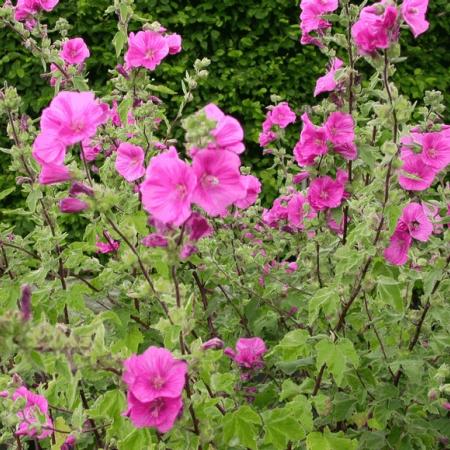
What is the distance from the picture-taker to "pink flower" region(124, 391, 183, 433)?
1628 mm

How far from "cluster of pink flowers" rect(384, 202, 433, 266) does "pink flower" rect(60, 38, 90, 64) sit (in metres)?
1.49

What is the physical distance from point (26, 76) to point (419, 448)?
4425 mm

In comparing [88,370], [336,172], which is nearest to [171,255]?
[88,370]

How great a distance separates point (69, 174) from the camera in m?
1.85

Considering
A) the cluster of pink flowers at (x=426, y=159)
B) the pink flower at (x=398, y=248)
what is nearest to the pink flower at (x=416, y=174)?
the cluster of pink flowers at (x=426, y=159)

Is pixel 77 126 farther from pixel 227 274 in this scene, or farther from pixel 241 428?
pixel 227 274

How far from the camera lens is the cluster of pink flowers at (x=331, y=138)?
92.4 inches

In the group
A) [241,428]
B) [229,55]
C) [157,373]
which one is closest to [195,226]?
[157,373]

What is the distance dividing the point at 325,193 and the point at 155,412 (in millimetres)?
1088

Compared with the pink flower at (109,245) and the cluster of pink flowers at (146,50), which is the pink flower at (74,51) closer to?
the cluster of pink flowers at (146,50)

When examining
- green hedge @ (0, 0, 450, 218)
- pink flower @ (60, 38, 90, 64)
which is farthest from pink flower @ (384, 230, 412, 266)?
green hedge @ (0, 0, 450, 218)

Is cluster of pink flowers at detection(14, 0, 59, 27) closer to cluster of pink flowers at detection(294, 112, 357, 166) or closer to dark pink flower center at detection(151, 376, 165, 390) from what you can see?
cluster of pink flowers at detection(294, 112, 357, 166)

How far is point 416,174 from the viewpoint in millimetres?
2381

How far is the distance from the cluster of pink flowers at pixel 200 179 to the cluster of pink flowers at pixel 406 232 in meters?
0.88
